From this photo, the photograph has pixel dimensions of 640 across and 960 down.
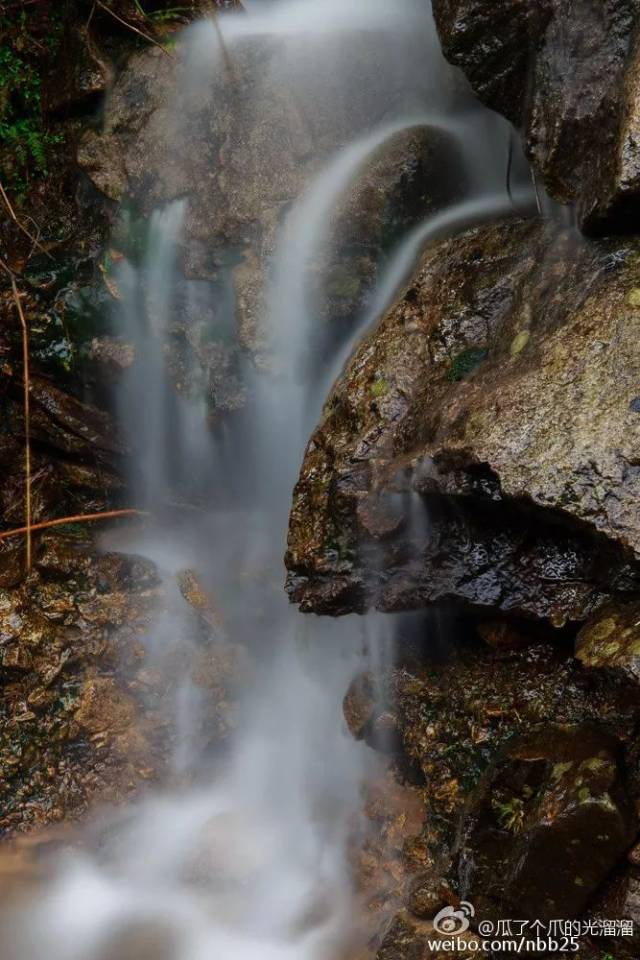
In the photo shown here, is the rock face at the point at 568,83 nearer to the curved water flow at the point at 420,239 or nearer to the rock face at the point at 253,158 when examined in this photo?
the curved water flow at the point at 420,239

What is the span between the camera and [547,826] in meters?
2.51

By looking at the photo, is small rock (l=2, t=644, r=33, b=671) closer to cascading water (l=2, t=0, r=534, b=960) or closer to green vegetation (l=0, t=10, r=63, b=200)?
cascading water (l=2, t=0, r=534, b=960)

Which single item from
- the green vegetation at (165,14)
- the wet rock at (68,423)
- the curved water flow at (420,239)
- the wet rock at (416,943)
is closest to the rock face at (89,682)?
the wet rock at (68,423)

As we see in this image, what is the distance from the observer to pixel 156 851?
4039mm

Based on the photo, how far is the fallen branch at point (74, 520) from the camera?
5207 millimetres

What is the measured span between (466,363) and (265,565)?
227cm

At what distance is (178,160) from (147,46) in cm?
101

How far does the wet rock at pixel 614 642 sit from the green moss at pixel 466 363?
1280 mm

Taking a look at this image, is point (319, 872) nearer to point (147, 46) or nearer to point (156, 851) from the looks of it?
point (156, 851)

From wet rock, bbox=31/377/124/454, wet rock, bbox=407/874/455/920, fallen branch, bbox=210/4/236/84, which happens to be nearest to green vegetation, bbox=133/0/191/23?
fallen branch, bbox=210/4/236/84

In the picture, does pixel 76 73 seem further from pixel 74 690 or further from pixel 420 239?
pixel 74 690

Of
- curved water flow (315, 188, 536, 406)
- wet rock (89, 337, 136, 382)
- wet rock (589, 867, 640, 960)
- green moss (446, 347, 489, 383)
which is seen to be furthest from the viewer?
wet rock (89, 337, 136, 382)

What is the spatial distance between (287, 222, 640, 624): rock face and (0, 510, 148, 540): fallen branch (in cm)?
220

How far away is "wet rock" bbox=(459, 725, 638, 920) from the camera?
2439mm
